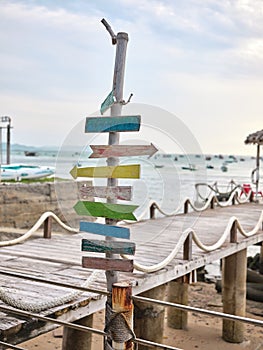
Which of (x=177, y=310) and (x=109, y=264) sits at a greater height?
(x=109, y=264)

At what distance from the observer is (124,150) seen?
356 centimetres

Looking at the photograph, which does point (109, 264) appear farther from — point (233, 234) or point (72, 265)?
point (233, 234)

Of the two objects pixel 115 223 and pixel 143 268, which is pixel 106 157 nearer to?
pixel 115 223

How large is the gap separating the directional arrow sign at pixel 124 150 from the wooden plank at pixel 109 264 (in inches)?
27.8

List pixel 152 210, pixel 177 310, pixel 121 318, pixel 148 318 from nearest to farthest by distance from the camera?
pixel 121 318 → pixel 148 318 → pixel 177 310 → pixel 152 210

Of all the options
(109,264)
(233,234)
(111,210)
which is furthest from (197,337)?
(111,210)

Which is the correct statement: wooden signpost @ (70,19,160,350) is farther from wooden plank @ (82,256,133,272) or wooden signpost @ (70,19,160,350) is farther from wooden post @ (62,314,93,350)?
wooden post @ (62,314,93,350)

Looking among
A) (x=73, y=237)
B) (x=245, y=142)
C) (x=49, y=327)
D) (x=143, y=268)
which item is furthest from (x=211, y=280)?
(x=49, y=327)

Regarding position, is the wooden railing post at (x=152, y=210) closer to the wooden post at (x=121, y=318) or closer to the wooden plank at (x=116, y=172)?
the wooden plank at (x=116, y=172)

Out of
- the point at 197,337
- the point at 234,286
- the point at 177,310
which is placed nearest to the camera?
the point at 234,286

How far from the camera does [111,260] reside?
360 cm

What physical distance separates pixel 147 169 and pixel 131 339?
1245 millimetres

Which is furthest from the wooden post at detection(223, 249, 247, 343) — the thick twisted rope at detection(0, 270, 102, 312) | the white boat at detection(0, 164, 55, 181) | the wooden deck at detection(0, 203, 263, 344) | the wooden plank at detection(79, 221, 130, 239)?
the white boat at detection(0, 164, 55, 181)

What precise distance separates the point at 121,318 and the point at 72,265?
3.39 meters
